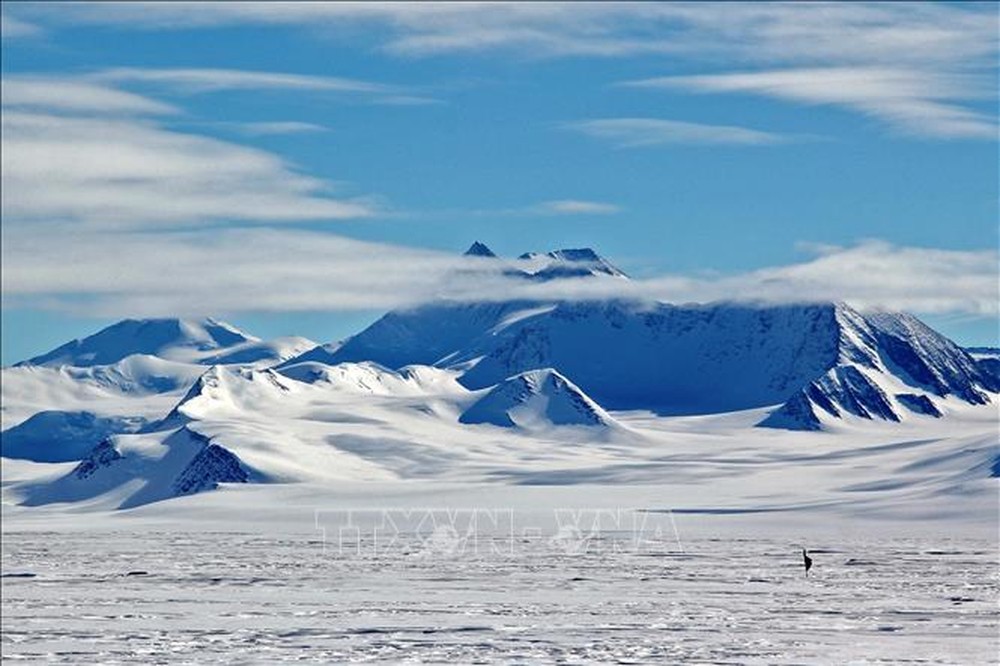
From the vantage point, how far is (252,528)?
5443 inches

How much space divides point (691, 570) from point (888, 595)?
14.9 meters

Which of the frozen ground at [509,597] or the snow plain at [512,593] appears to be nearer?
the frozen ground at [509,597]

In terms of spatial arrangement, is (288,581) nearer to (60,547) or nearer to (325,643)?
(325,643)

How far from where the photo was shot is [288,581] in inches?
2968

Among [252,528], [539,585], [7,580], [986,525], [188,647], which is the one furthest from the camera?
[252,528]

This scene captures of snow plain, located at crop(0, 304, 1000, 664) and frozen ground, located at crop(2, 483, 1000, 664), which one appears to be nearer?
frozen ground, located at crop(2, 483, 1000, 664)

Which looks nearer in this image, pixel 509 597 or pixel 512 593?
pixel 509 597

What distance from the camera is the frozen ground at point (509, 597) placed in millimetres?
51153

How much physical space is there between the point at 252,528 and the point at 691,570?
63.9m

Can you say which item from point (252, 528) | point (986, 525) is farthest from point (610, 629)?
point (252, 528)

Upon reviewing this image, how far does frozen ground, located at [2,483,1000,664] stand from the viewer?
51153 mm

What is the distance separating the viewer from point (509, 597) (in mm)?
66750

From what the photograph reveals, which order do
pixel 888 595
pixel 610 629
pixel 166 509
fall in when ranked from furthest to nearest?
pixel 166 509 → pixel 888 595 → pixel 610 629

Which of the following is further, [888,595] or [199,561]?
[199,561]
